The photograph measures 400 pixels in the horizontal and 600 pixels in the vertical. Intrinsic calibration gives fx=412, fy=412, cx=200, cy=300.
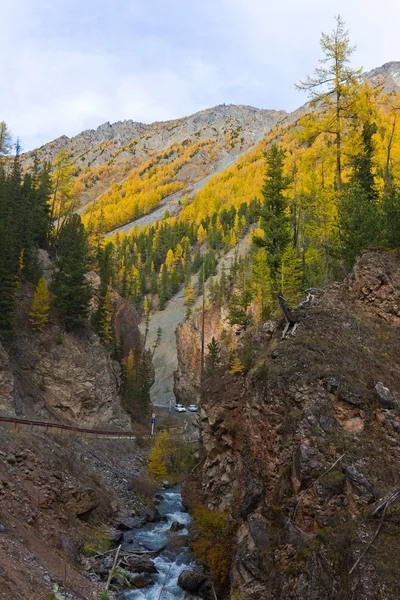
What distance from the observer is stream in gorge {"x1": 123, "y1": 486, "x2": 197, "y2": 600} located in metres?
18.8

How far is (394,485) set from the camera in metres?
12.0

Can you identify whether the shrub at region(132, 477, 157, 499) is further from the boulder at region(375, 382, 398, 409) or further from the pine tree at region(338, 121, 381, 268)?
the boulder at region(375, 382, 398, 409)

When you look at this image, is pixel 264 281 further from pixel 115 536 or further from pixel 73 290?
pixel 115 536

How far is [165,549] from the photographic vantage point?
23.7 meters

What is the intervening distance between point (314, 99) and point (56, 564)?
26.2m

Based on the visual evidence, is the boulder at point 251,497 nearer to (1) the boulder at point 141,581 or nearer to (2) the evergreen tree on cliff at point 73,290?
(1) the boulder at point 141,581

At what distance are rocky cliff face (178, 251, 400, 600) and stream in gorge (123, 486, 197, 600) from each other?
12.8 ft

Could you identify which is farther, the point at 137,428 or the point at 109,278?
the point at 109,278

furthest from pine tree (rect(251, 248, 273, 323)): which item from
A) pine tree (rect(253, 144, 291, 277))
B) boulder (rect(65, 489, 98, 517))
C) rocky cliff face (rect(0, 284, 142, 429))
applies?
rocky cliff face (rect(0, 284, 142, 429))

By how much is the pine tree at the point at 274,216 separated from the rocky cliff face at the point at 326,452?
8.77 meters

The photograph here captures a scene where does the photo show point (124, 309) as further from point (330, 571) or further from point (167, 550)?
point (330, 571)

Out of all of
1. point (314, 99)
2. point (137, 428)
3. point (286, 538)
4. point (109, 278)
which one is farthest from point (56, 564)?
point (109, 278)

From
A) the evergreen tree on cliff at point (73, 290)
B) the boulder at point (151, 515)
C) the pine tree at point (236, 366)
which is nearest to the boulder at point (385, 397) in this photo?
the pine tree at point (236, 366)

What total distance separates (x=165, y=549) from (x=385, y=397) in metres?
16.6
